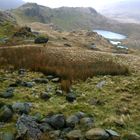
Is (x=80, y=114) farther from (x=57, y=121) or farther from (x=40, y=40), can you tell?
(x=40, y=40)

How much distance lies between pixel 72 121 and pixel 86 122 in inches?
17.7

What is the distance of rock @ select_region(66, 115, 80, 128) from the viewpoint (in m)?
12.2

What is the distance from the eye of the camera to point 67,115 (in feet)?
42.8

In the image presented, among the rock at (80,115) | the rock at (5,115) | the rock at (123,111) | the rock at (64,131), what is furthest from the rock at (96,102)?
the rock at (5,115)

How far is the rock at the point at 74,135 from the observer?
1129 cm

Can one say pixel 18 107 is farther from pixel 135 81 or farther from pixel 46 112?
pixel 135 81

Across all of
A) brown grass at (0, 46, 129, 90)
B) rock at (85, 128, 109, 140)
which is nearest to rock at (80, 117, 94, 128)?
rock at (85, 128, 109, 140)

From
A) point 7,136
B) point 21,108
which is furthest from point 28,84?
point 7,136

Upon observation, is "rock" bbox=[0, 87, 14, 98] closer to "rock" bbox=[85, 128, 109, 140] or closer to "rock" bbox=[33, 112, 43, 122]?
"rock" bbox=[33, 112, 43, 122]

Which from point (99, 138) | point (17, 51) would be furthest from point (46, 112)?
point (17, 51)

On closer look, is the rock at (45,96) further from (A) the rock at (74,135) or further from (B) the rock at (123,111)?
(A) the rock at (74,135)

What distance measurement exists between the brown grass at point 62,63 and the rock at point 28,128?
536cm

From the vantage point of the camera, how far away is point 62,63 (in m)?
21.9

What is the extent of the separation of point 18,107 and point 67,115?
1691 millimetres
